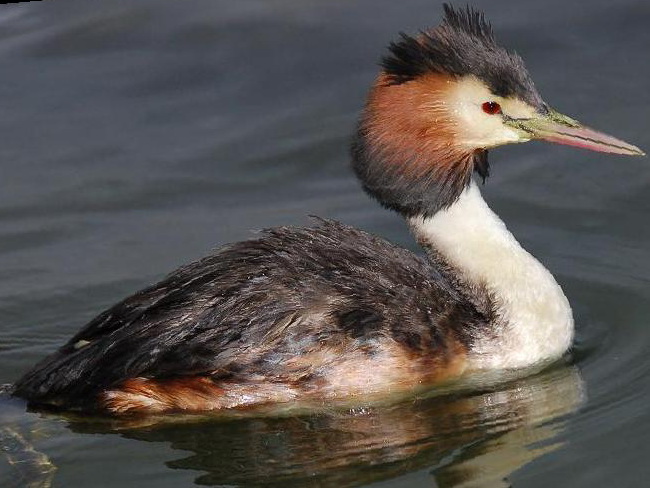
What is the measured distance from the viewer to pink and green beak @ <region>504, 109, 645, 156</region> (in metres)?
7.24

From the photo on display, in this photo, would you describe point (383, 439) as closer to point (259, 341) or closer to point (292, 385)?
point (292, 385)

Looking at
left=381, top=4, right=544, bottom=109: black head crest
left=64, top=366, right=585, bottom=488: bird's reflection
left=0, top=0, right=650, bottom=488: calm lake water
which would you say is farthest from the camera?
left=381, top=4, right=544, bottom=109: black head crest

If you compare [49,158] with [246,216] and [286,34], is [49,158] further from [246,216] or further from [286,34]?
[286,34]

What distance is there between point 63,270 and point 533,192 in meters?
3.00

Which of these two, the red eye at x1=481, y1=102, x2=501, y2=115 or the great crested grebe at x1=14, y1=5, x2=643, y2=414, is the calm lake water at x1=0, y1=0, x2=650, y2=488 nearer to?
the great crested grebe at x1=14, y1=5, x2=643, y2=414

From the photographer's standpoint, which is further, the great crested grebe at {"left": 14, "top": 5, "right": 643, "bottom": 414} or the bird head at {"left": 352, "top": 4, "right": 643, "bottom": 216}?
the bird head at {"left": 352, "top": 4, "right": 643, "bottom": 216}

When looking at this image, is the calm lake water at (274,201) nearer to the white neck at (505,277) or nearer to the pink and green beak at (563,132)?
the white neck at (505,277)

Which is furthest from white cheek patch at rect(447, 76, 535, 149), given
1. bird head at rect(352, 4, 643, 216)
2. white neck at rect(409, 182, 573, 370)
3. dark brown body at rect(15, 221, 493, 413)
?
dark brown body at rect(15, 221, 493, 413)

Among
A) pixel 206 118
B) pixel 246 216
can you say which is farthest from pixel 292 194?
pixel 206 118

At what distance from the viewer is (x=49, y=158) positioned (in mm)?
10211

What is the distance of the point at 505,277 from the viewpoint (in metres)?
7.29

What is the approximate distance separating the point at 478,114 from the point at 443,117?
0.57 ft

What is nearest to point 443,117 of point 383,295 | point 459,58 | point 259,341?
point 459,58

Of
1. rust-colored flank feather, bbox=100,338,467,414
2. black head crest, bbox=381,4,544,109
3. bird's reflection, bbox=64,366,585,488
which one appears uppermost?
black head crest, bbox=381,4,544,109
